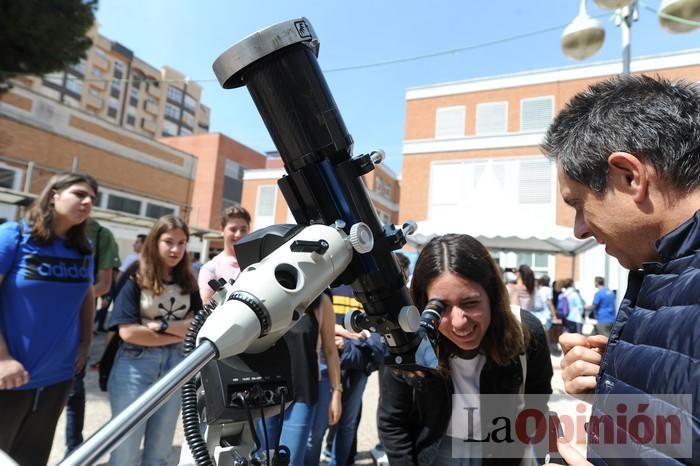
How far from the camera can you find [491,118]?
2048 centimetres

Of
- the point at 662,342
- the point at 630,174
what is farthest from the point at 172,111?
the point at 662,342

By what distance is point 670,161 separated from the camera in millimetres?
874

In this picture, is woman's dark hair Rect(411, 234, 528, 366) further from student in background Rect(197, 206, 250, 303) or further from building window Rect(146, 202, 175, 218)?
building window Rect(146, 202, 175, 218)

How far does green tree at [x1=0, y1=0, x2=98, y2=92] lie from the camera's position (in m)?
9.85

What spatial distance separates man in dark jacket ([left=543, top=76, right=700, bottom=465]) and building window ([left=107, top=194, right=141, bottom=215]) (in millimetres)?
26202

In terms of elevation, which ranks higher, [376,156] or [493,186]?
[493,186]

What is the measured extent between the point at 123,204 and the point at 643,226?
88.1ft

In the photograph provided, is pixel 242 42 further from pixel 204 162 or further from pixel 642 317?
pixel 204 162

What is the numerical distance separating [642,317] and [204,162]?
Answer: 123 ft

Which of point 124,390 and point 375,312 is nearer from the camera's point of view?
point 375,312

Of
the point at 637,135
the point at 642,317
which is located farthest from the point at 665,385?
the point at 637,135

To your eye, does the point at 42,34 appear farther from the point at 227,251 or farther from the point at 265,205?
the point at 265,205

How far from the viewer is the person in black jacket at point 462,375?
1699 mm

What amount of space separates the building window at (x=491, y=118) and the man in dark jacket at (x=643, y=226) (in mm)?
20685
